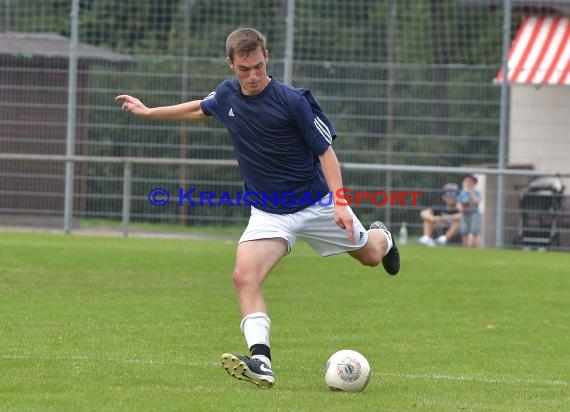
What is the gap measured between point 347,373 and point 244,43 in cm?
188

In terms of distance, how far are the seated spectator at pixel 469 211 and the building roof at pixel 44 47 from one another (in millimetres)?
5353

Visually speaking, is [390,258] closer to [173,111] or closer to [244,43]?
[173,111]

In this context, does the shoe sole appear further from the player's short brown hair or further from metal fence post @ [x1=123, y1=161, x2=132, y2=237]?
metal fence post @ [x1=123, y1=161, x2=132, y2=237]

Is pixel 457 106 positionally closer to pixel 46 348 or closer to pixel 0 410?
pixel 46 348

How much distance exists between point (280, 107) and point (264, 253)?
33.1 inches

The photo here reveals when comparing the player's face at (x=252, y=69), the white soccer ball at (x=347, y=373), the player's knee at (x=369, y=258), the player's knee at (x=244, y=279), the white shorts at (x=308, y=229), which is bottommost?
the white soccer ball at (x=347, y=373)

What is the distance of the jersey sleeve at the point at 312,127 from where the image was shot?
777cm

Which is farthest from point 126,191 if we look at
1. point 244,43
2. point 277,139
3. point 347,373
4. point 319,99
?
point 347,373

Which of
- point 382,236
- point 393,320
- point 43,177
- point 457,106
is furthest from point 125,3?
point 382,236

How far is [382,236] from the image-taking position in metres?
9.17

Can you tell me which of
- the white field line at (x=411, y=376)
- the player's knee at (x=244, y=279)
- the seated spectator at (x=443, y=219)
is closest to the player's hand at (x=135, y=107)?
the player's knee at (x=244, y=279)

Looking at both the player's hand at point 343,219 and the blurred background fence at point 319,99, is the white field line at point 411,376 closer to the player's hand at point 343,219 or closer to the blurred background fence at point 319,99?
the player's hand at point 343,219

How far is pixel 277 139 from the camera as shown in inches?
314

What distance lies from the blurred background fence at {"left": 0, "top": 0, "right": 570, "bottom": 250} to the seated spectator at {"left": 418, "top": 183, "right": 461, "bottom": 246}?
0.22 meters
